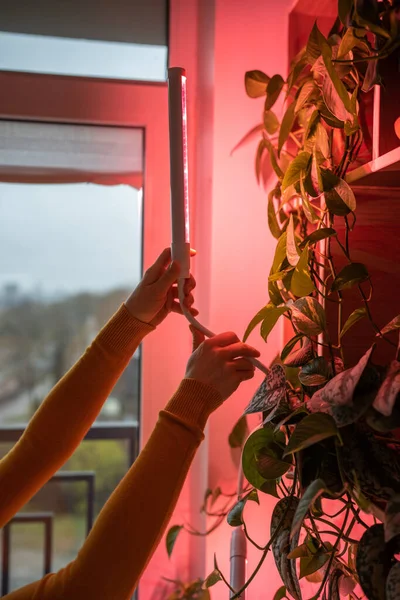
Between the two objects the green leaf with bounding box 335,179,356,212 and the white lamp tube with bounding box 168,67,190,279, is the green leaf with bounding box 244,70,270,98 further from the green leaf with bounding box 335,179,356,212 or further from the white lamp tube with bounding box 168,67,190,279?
the green leaf with bounding box 335,179,356,212

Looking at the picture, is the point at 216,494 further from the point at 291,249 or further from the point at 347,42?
the point at 347,42

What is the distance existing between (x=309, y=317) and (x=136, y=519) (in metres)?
0.32

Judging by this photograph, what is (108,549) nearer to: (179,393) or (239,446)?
(179,393)

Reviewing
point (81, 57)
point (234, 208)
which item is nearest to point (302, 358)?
point (234, 208)

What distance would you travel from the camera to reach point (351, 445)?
582 mm

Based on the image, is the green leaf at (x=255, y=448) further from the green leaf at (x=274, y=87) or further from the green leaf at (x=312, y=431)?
the green leaf at (x=274, y=87)

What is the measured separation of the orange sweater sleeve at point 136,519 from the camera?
0.68m

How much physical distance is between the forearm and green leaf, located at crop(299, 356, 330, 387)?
0.48ft

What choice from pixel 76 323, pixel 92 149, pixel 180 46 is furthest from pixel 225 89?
pixel 76 323

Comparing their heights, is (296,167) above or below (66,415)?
above

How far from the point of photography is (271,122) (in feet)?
3.16

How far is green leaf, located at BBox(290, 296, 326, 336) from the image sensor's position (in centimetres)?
67

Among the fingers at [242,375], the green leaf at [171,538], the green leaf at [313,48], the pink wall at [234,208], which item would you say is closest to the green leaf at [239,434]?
the pink wall at [234,208]

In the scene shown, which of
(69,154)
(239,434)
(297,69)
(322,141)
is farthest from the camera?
(69,154)
